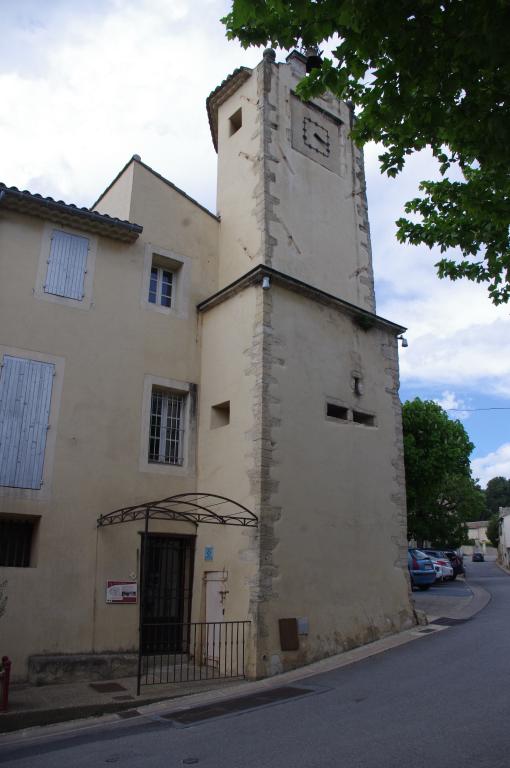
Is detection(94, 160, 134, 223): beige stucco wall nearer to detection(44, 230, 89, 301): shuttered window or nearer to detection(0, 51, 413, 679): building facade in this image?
detection(0, 51, 413, 679): building facade

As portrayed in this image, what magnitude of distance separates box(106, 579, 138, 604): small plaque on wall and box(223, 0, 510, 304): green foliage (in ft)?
25.2

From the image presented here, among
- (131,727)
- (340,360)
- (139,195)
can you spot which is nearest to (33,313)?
(139,195)

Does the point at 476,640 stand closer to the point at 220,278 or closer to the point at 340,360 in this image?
the point at 340,360

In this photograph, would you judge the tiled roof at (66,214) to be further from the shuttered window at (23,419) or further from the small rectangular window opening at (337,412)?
the small rectangular window opening at (337,412)

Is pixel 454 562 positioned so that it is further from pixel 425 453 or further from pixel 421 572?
pixel 421 572

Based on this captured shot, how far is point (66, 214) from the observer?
11.0m

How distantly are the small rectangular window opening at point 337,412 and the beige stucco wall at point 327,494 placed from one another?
186mm

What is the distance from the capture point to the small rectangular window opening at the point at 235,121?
14.0 meters

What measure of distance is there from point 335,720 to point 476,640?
15.4 feet

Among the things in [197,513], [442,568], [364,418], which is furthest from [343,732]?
[442,568]

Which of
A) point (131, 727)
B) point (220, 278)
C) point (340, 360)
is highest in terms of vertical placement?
point (220, 278)

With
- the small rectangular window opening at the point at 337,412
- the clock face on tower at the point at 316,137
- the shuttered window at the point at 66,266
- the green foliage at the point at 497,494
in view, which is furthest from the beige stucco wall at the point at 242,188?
the green foliage at the point at 497,494

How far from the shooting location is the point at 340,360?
12.2 m

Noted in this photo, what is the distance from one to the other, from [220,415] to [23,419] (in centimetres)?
372
